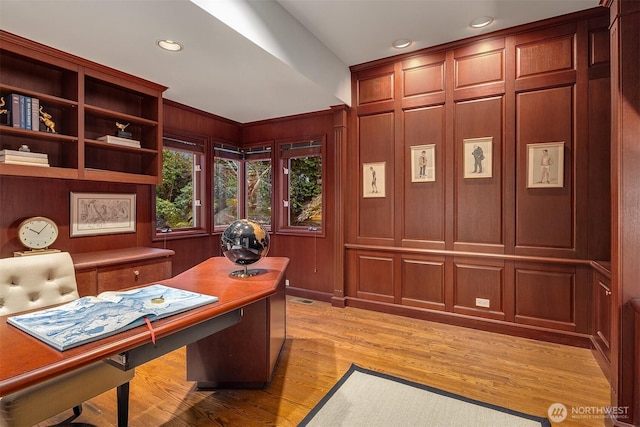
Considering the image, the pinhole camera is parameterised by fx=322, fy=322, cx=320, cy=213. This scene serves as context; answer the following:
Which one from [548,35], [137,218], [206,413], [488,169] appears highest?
[548,35]

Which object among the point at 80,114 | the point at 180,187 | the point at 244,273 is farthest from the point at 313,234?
the point at 80,114

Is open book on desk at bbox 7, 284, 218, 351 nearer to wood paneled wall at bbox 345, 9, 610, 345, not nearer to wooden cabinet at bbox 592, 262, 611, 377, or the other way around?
wood paneled wall at bbox 345, 9, 610, 345

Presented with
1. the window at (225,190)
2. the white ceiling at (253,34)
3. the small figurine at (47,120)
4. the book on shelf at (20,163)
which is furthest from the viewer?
the window at (225,190)

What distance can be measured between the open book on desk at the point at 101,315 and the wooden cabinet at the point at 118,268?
1.36m

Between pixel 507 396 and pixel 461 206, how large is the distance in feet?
5.76

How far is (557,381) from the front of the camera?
2.30 meters

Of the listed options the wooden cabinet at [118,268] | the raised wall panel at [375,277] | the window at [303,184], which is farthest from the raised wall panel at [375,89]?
the wooden cabinet at [118,268]

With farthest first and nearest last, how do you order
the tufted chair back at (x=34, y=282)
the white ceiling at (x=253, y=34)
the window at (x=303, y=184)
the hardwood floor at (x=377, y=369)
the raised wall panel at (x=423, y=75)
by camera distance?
the window at (x=303, y=184) → the raised wall panel at (x=423, y=75) → the white ceiling at (x=253, y=34) → the hardwood floor at (x=377, y=369) → the tufted chair back at (x=34, y=282)

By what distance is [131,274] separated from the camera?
287 centimetres

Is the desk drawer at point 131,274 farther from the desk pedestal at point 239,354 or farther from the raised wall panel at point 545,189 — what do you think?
the raised wall panel at point 545,189

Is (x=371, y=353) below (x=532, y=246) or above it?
below

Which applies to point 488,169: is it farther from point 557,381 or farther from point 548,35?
point 557,381

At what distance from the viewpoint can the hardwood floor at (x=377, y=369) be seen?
6.38ft

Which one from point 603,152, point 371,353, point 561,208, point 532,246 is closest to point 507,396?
point 371,353
